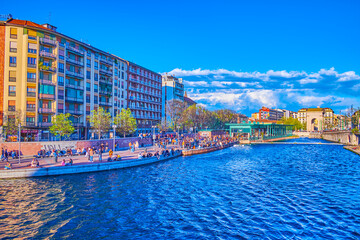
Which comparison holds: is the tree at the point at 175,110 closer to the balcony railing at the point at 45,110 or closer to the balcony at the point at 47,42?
the balcony railing at the point at 45,110

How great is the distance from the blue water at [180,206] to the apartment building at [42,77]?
25.7 meters

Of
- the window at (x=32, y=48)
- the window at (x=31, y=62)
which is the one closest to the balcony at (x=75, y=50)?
the window at (x=32, y=48)

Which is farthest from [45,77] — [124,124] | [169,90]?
[169,90]

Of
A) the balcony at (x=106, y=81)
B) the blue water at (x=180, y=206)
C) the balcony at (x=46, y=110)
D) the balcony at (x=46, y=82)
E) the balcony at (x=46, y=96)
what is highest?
the balcony at (x=106, y=81)

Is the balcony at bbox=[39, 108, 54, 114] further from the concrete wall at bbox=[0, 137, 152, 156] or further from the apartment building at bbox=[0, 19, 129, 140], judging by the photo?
the concrete wall at bbox=[0, 137, 152, 156]

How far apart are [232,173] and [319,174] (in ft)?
42.7

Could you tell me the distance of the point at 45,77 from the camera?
181 ft

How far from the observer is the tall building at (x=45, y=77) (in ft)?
167

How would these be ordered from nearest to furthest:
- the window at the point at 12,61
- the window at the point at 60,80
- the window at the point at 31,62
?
the window at the point at 12,61 < the window at the point at 31,62 < the window at the point at 60,80

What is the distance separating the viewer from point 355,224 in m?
20.2

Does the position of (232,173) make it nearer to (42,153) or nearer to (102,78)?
(42,153)

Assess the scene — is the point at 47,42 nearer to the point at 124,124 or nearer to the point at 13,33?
the point at 13,33

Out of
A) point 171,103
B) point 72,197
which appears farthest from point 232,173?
point 171,103

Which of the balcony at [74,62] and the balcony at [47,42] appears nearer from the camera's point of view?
the balcony at [47,42]
